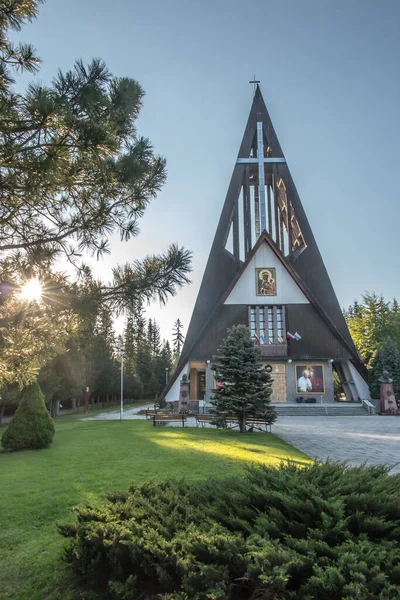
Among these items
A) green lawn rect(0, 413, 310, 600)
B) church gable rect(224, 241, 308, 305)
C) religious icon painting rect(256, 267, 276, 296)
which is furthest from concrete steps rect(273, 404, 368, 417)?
green lawn rect(0, 413, 310, 600)

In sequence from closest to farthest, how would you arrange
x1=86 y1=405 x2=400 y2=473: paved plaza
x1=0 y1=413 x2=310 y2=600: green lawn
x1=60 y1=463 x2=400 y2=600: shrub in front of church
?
x1=60 y1=463 x2=400 y2=600: shrub in front of church
x1=0 y1=413 x2=310 y2=600: green lawn
x1=86 y1=405 x2=400 y2=473: paved plaza

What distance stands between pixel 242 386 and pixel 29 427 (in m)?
7.09

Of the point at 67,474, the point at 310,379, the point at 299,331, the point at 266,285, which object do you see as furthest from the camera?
the point at 266,285

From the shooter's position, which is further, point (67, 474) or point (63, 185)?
point (67, 474)

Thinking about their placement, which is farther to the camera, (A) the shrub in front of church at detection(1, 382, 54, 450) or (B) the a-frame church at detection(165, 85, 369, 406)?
(B) the a-frame church at detection(165, 85, 369, 406)

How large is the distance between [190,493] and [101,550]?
3.27ft

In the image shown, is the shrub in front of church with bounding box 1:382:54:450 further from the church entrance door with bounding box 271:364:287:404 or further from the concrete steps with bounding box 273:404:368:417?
the church entrance door with bounding box 271:364:287:404

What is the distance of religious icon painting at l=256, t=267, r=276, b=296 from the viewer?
30812 mm

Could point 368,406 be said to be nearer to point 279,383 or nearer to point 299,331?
point 279,383

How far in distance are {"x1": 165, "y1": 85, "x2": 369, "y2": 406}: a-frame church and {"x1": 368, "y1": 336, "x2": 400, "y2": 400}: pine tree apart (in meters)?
0.69

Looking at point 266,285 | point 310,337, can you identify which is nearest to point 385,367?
point 310,337

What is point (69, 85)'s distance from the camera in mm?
3459

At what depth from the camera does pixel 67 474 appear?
7.28 meters

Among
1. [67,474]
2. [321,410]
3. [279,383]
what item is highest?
[279,383]
